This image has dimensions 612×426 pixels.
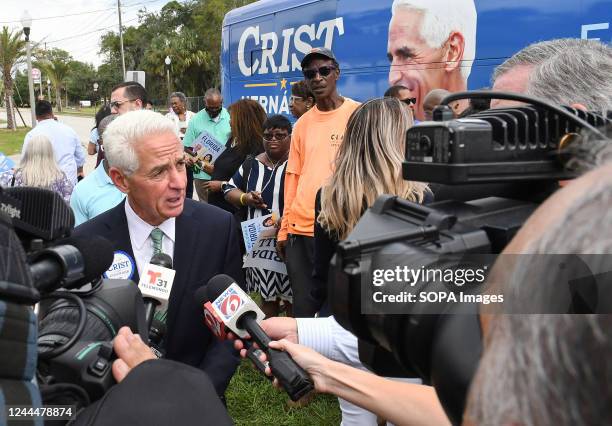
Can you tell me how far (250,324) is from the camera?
1.62 meters

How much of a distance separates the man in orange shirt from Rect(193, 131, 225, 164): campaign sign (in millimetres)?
1530

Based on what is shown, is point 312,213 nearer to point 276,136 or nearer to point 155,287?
point 276,136

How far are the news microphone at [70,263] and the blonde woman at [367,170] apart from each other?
1400mm

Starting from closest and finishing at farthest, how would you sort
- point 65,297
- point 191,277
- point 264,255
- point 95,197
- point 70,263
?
point 70,263
point 65,297
point 191,277
point 95,197
point 264,255

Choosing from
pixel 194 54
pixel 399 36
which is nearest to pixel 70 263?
pixel 399 36

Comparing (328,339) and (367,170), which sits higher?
(367,170)

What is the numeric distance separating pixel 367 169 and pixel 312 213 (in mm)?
1266

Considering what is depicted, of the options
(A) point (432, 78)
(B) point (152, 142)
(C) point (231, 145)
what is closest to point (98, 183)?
(B) point (152, 142)

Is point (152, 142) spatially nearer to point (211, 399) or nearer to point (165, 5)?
point (211, 399)

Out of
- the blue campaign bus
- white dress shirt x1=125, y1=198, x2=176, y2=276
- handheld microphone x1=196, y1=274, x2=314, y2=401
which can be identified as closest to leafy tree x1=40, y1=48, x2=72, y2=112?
the blue campaign bus

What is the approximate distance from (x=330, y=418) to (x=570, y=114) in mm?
3186
